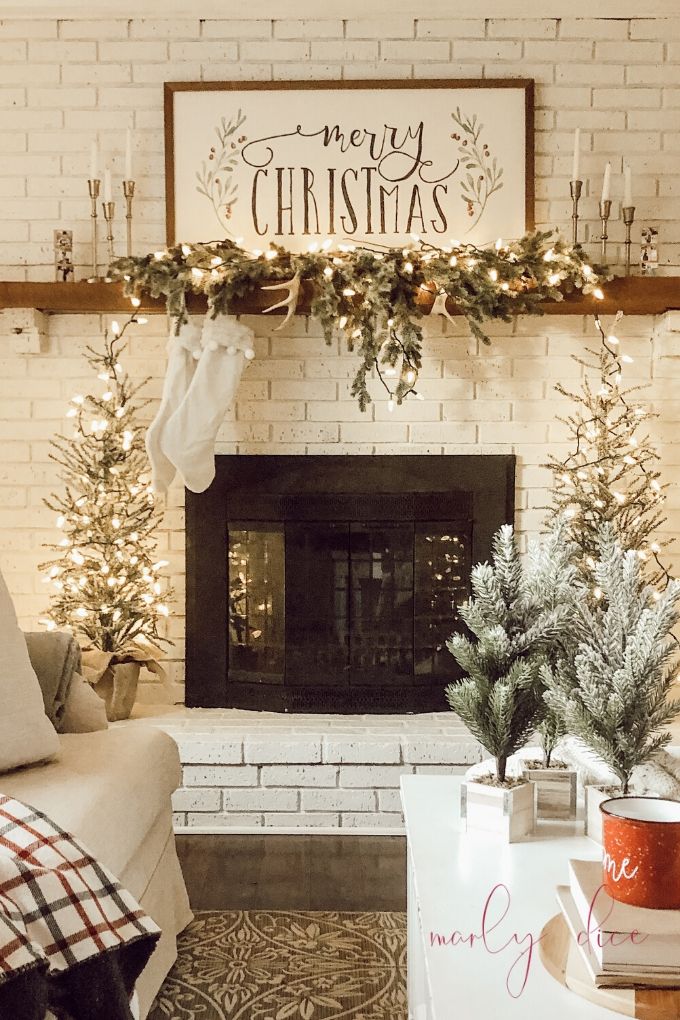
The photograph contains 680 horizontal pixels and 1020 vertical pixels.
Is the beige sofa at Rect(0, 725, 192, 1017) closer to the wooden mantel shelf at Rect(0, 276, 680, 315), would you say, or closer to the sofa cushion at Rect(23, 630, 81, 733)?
the sofa cushion at Rect(23, 630, 81, 733)

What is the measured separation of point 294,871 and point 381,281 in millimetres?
1760

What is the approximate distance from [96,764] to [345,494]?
66.9 inches

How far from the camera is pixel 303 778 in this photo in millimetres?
2977

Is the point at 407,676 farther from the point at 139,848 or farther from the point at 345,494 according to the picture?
the point at 139,848

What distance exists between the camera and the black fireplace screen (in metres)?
3.34

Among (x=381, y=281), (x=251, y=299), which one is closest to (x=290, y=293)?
(x=251, y=299)

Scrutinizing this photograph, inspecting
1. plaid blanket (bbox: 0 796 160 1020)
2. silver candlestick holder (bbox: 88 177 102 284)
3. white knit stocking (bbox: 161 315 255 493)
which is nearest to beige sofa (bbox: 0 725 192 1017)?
plaid blanket (bbox: 0 796 160 1020)

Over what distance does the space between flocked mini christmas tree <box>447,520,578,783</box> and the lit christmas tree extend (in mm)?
1586

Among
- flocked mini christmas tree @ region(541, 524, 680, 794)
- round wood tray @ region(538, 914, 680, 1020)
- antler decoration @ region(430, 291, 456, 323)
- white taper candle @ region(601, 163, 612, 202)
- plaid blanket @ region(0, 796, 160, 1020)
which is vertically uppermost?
white taper candle @ region(601, 163, 612, 202)

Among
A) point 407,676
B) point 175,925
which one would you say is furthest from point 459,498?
point 175,925

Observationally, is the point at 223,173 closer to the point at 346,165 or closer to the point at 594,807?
the point at 346,165

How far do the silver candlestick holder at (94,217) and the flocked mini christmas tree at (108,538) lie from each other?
186mm

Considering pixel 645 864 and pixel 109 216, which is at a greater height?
pixel 109 216

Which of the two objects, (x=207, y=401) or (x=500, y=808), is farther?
(x=207, y=401)
